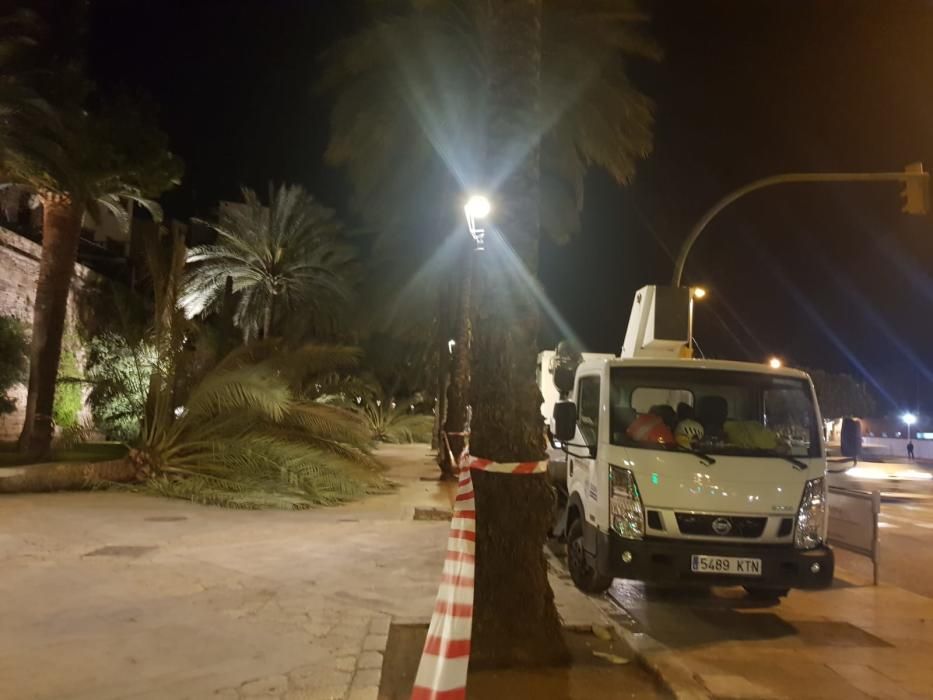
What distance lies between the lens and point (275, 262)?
32844 millimetres

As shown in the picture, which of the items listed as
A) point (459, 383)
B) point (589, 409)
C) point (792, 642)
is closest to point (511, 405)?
point (589, 409)

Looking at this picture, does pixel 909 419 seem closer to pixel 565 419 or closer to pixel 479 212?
pixel 565 419

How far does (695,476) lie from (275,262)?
2807cm

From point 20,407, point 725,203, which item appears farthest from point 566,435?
point 20,407

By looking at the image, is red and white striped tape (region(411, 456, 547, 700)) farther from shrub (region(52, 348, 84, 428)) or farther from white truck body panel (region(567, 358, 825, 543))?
shrub (region(52, 348, 84, 428))

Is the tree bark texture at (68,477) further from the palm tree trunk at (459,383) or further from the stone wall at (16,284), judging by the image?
the stone wall at (16,284)

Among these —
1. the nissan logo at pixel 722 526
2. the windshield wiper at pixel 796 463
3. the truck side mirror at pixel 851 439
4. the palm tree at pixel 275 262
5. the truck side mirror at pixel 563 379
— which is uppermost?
the palm tree at pixel 275 262

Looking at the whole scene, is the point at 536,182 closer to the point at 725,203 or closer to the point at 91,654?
the point at 91,654

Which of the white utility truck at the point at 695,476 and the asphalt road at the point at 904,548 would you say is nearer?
the white utility truck at the point at 695,476

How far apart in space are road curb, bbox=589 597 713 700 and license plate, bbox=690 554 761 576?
2.41 ft

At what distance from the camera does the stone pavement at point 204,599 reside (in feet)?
16.7

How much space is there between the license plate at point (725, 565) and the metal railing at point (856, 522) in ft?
10.6

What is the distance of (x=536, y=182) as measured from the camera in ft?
19.5

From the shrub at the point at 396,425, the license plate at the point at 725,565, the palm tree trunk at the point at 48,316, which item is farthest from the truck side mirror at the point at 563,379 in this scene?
the shrub at the point at 396,425
